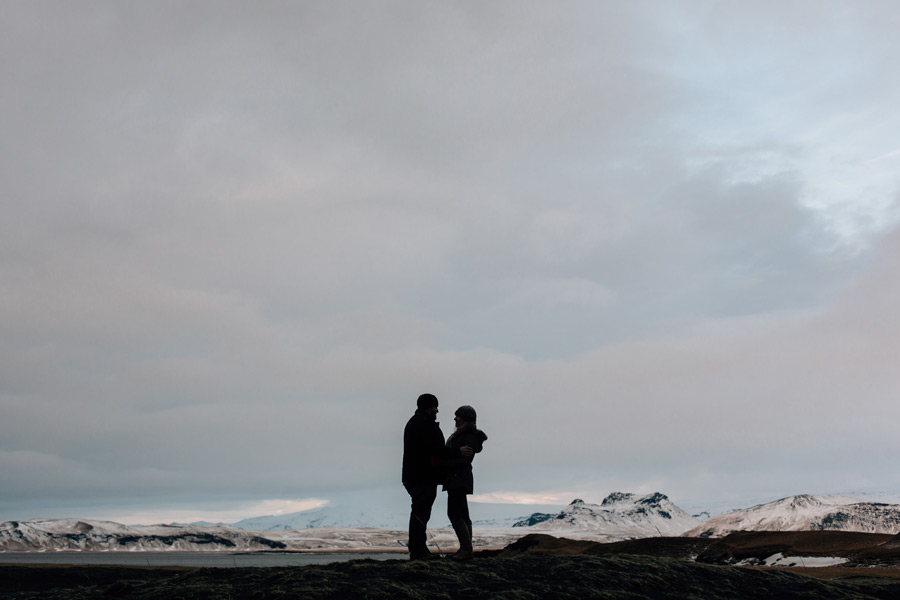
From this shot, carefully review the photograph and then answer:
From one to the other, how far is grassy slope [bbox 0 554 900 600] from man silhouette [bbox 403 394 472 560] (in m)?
1.00

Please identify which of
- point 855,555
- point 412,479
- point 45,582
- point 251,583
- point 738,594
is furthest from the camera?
point 855,555

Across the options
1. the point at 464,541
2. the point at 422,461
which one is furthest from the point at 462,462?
the point at 464,541

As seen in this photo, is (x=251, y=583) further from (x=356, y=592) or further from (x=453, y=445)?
(x=453, y=445)

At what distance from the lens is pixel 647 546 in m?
64.8

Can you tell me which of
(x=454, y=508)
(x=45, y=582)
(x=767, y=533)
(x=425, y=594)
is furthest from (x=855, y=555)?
(x=45, y=582)

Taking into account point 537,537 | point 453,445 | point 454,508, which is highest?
point 453,445

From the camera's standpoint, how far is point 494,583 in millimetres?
13820

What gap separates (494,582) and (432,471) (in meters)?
3.33

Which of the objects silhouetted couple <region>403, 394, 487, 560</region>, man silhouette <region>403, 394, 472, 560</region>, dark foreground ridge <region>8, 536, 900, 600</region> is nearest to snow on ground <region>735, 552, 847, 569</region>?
dark foreground ridge <region>8, 536, 900, 600</region>

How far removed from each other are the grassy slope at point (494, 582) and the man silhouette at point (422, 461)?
1.00 meters

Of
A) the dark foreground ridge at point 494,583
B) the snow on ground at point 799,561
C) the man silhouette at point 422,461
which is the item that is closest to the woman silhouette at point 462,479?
the man silhouette at point 422,461

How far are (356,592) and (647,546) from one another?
191 feet

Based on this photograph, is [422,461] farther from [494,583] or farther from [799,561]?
[799,561]

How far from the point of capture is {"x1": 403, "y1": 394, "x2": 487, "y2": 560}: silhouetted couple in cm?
1644
